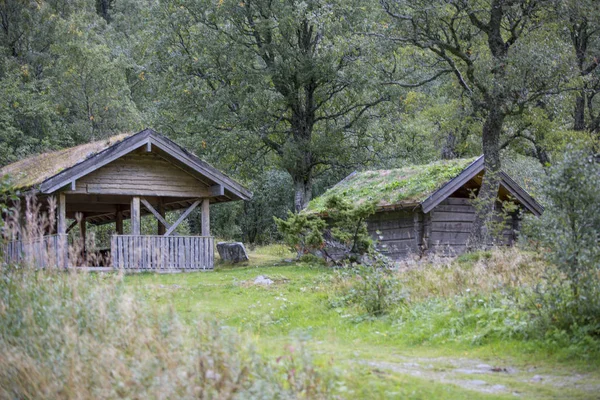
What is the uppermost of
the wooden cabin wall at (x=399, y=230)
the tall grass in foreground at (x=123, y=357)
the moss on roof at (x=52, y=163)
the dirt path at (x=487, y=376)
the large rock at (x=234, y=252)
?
the moss on roof at (x=52, y=163)

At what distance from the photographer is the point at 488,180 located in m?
22.6

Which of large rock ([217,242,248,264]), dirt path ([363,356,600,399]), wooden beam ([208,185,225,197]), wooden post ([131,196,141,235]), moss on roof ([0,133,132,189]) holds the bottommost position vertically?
dirt path ([363,356,600,399])

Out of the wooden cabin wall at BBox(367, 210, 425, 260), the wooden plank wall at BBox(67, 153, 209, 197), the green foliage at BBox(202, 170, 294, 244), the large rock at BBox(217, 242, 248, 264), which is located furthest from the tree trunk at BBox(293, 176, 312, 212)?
the wooden plank wall at BBox(67, 153, 209, 197)

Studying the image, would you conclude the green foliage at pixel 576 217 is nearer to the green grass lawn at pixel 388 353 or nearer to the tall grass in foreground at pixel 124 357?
the green grass lawn at pixel 388 353

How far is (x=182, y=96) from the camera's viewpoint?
34.1 m

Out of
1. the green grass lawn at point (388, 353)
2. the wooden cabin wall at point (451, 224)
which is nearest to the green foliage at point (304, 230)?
the wooden cabin wall at point (451, 224)

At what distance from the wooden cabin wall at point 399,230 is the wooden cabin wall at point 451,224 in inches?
19.7

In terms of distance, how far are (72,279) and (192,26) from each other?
27.0m

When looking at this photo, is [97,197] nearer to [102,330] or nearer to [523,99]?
[523,99]

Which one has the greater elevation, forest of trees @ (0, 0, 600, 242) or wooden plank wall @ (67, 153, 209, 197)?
forest of trees @ (0, 0, 600, 242)

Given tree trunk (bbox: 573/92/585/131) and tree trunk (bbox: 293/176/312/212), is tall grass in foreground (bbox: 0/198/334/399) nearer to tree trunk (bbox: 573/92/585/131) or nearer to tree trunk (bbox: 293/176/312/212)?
tree trunk (bbox: 293/176/312/212)

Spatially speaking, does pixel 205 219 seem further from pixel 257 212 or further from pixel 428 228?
pixel 257 212

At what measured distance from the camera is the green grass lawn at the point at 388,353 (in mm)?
7656

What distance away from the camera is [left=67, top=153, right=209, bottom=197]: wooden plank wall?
2345cm
